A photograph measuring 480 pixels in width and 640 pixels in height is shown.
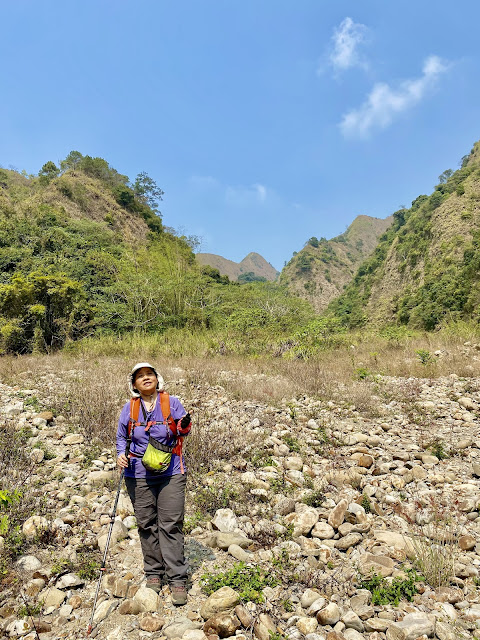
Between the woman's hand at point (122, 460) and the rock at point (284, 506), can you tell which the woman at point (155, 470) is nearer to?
the woman's hand at point (122, 460)

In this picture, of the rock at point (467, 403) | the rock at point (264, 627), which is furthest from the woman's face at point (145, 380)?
the rock at point (467, 403)

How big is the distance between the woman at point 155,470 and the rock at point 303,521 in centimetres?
98

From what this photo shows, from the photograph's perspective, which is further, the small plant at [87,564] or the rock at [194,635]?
the small plant at [87,564]

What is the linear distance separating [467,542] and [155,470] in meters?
2.29

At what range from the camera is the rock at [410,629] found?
182cm

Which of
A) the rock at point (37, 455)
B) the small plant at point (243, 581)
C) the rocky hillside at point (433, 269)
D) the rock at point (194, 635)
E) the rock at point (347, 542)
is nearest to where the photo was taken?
the rock at point (194, 635)

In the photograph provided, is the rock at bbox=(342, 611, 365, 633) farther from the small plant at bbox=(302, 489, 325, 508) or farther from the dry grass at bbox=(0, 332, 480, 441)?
the dry grass at bbox=(0, 332, 480, 441)

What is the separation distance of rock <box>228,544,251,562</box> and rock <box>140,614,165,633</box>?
69cm

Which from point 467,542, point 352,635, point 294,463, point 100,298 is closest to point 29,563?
point 352,635

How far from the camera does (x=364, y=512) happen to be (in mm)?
3035

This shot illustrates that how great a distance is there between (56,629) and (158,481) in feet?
3.08

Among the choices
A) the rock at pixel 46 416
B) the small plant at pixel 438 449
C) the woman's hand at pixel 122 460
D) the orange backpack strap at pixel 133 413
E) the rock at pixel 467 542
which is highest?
the orange backpack strap at pixel 133 413

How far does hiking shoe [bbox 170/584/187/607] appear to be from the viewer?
88.5 inches

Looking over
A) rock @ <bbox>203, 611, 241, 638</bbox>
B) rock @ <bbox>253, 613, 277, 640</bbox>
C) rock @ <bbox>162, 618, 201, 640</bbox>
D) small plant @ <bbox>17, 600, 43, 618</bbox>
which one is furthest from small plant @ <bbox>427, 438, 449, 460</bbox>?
small plant @ <bbox>17, 600, 43, 618</bbox>
